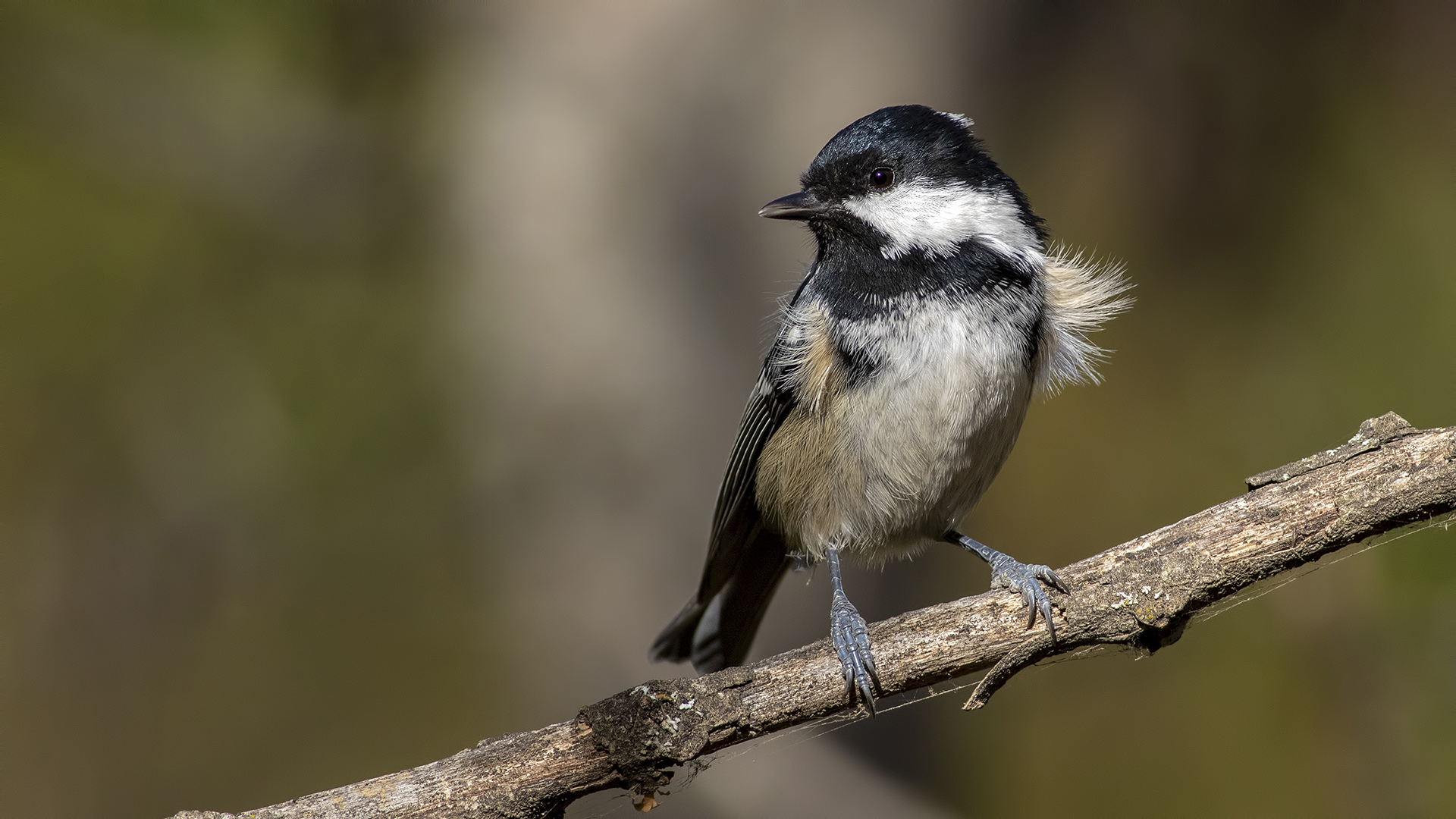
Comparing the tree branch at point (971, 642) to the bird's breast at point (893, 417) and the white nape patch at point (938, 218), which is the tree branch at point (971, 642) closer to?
the bird's breast at point (893, 417)

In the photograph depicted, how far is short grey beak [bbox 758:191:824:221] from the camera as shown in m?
2.48

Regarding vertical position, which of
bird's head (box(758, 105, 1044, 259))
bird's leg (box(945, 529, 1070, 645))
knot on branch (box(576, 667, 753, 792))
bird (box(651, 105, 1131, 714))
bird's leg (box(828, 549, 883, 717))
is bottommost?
knot on branch (box(576, 667, 753, 792))

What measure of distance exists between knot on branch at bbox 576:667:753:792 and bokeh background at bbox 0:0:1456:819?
1.75 m

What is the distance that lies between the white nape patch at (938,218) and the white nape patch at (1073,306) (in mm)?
203

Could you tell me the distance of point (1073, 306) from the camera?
8.57 ft

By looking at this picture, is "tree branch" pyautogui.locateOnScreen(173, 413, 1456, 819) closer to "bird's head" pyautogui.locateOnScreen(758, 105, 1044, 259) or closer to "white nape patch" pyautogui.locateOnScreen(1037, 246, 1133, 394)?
"white nape patch" pyautogui.locateOnScreen(1037, 246, 1133, 394)

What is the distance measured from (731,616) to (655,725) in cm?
137

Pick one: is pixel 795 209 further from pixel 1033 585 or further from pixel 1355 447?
pixel 1355 447

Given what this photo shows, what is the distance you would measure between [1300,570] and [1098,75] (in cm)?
356

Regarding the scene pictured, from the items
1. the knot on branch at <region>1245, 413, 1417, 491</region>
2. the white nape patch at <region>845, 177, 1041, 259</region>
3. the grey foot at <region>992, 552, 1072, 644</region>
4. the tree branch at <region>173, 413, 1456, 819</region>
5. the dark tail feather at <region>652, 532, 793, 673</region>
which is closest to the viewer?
the tree branch at <region>173, 413, 1456, 819</region>

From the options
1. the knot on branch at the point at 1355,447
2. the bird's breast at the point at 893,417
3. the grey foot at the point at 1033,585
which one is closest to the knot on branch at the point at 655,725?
the grey foot at the point at 1033,585

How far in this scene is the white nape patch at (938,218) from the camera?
7.88ft

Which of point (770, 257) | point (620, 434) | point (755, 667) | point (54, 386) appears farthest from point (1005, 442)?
point (54, 386)

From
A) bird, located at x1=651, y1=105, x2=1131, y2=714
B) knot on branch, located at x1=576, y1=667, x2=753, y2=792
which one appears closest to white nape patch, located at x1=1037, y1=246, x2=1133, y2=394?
bird, located at x1=651, y1=105, x2=1131, y2=714
